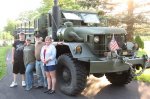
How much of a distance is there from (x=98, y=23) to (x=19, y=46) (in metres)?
2.81

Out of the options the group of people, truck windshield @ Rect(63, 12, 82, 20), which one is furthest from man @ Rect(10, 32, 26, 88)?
truck windshield @ Rect(63, 12, 82, 20)

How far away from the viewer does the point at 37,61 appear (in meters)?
9.54

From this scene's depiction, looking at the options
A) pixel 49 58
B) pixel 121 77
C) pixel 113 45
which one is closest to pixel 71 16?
pixel 49 58

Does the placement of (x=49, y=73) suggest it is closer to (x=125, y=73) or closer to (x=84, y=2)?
(x=125, y=73)

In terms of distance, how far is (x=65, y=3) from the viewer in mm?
24109

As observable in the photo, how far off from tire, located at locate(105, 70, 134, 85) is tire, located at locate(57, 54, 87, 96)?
1.69m

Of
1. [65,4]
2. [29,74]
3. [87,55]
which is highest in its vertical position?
[65,4]

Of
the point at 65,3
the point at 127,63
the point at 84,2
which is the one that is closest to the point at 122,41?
the point at 127,63

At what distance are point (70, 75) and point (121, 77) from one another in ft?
6.23

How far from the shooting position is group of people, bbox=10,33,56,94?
8.91m

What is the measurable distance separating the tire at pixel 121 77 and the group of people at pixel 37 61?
2091 millimetres

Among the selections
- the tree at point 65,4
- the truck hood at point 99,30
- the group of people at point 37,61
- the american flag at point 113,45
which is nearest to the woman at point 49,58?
the group of people at point 37,61

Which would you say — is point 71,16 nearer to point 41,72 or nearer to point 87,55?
point 41,72

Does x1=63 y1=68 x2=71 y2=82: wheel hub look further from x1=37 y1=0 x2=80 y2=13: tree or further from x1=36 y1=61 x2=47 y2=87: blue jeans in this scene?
x1=37 y1=0 x2=80 y2=13: tree
